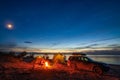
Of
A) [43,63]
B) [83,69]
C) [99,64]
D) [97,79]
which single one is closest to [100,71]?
[99,64]

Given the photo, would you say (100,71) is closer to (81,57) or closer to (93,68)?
(93,68)

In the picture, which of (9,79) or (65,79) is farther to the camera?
(65,79)

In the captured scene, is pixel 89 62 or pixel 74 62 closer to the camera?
pixel 89 62

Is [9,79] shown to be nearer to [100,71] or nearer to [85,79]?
[85,79]

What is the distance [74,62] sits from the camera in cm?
2081

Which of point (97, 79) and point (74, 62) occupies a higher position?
point (74, 62)

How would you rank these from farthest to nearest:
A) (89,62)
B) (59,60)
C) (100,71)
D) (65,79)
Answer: (59,60) < (89,62) < (100,71) < (65,79)

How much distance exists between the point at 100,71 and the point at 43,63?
1257cm

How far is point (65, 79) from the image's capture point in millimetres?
13289

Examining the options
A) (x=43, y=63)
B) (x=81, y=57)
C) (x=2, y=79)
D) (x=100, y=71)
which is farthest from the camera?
(x=43, y=63)

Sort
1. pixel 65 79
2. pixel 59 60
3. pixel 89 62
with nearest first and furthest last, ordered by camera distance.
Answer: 1. pixel 65 79
2. pixel 89 62
3. pixel 59 60

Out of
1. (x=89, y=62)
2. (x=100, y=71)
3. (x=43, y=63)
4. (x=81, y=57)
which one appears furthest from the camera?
(x=43, y=63)

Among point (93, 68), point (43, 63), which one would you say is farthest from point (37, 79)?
point (43, 63)

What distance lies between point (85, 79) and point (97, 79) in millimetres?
1184
